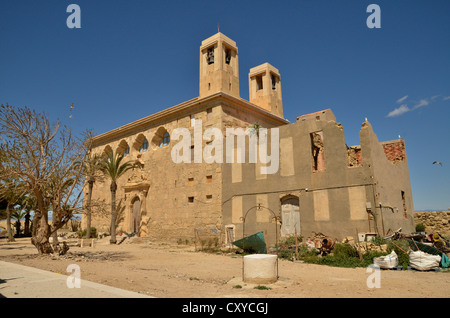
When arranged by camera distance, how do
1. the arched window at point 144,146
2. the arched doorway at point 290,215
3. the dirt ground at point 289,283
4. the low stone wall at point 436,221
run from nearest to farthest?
the dirt ground at point 289,283, the arched doorway at point 290,215, the low stone wall at point 436,221, the arched window at point 144,146

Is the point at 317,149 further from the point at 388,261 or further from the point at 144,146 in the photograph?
the point at 144,146

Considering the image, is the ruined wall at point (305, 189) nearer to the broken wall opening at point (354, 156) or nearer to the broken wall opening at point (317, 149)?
the broken wall opening at point (317, 149)

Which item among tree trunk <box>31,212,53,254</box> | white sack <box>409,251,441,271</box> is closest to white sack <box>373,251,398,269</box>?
white sack <box>409,251,441,271</box>

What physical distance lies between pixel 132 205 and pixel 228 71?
13322 millimetres

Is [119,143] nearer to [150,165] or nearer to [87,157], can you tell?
[150,165]

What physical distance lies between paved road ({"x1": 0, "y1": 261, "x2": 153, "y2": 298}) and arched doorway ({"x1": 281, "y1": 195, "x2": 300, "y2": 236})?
37.7ft

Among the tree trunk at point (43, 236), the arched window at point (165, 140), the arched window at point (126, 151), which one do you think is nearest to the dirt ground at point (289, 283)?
the tree trunk at point (43, 236)

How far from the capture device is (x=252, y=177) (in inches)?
705

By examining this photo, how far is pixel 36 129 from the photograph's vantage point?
13.3 meters

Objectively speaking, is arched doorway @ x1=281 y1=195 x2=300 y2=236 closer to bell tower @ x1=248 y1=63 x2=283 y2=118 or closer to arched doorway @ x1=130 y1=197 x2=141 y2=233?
bell tower @ x1=248 y1=63 x2=283 y2=118

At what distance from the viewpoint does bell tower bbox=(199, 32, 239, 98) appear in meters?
20.5

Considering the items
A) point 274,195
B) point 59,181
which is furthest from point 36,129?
point 274,195

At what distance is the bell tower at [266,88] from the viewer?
82.5ft

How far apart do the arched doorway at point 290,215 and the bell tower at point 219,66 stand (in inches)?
335
